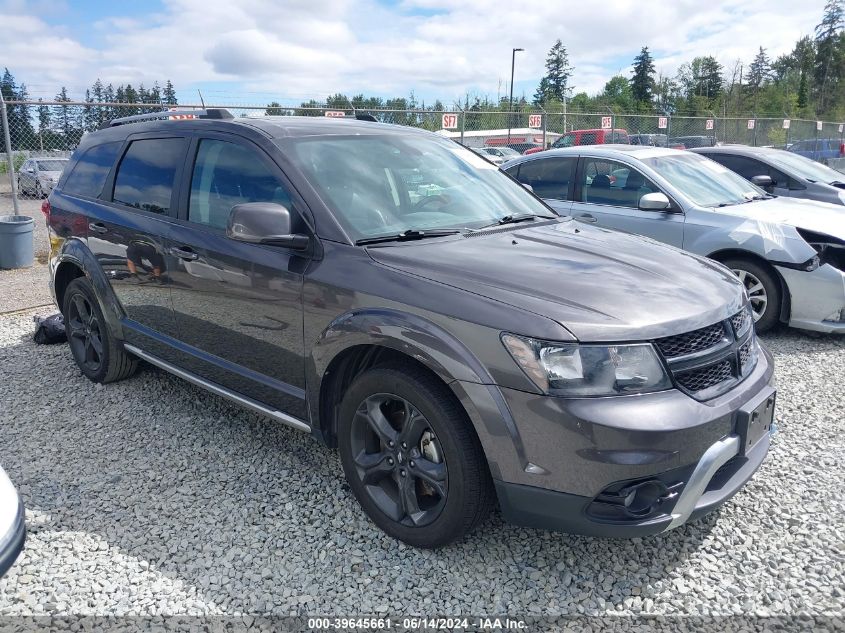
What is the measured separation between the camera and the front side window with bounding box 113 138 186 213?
13.0ft

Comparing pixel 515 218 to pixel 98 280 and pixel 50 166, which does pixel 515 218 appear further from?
pixel 50 166

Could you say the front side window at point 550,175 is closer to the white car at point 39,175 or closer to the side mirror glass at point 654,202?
the side mirror glass at point 654,202

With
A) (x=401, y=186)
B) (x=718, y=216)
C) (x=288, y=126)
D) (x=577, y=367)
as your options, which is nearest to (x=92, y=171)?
(x=288, y=126)

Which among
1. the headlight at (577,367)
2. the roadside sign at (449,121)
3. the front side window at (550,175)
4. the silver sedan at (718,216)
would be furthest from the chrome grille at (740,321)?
the roadside sign at (449,121)

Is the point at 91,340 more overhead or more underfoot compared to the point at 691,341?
more underfoot

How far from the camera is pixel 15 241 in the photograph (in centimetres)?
951

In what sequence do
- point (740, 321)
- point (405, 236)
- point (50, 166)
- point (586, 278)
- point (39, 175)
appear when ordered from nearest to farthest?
point (586, 278), point (740, 321), point (405, 236), point (39, 175), point (50, 166)

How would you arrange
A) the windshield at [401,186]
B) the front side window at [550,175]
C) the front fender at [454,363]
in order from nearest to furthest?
the front fender at [454,363]
the windshield at [401,186]
the front side window at [550,175]

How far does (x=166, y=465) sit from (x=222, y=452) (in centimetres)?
31

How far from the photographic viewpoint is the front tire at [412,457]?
2.59 metres

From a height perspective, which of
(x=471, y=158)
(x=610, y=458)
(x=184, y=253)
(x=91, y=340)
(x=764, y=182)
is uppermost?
(x=471, y=158)

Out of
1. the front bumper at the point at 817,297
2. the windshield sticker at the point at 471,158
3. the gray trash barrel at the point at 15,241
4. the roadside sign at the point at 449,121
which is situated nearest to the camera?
the windshield sticker at the point at 471,158

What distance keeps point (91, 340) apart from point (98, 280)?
2.07 ft

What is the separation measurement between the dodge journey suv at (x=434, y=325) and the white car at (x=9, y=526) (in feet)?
4.08
